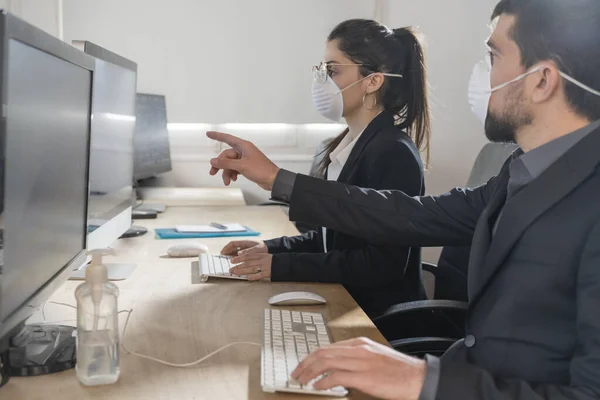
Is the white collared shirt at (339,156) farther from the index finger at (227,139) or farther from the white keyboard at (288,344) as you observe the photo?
the white keyboard at (288,344)

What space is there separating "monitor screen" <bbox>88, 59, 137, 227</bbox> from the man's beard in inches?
30.4

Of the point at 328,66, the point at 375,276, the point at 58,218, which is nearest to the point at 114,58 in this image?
the point at 58,218

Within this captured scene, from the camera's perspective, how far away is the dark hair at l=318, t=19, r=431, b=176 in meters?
1.86

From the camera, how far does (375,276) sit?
5.12 ft

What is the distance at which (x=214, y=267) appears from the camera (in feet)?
5.16

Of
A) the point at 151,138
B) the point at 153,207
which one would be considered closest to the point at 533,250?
the point at 153,207

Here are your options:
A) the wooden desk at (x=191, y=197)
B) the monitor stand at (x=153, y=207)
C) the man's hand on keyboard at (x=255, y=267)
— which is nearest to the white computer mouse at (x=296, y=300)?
the man's hand on keyboard at (x=255, y=267)

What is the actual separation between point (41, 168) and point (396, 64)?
3.93ft

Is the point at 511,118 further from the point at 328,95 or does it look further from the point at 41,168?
the point at 328,95

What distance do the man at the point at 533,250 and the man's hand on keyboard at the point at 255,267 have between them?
0.55 m

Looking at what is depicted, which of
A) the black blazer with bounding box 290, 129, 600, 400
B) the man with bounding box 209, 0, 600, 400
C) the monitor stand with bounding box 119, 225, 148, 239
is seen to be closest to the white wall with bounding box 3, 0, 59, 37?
the monitor stand with bounding box 119, 225, 148, 239

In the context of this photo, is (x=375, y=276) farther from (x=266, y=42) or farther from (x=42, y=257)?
(x=266, y=42)

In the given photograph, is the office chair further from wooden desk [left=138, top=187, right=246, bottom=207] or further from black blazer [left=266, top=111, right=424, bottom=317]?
wooden desk [left=138, top=187, right=246, bottom=207]

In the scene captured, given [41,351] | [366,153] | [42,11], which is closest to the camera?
[41,351]
